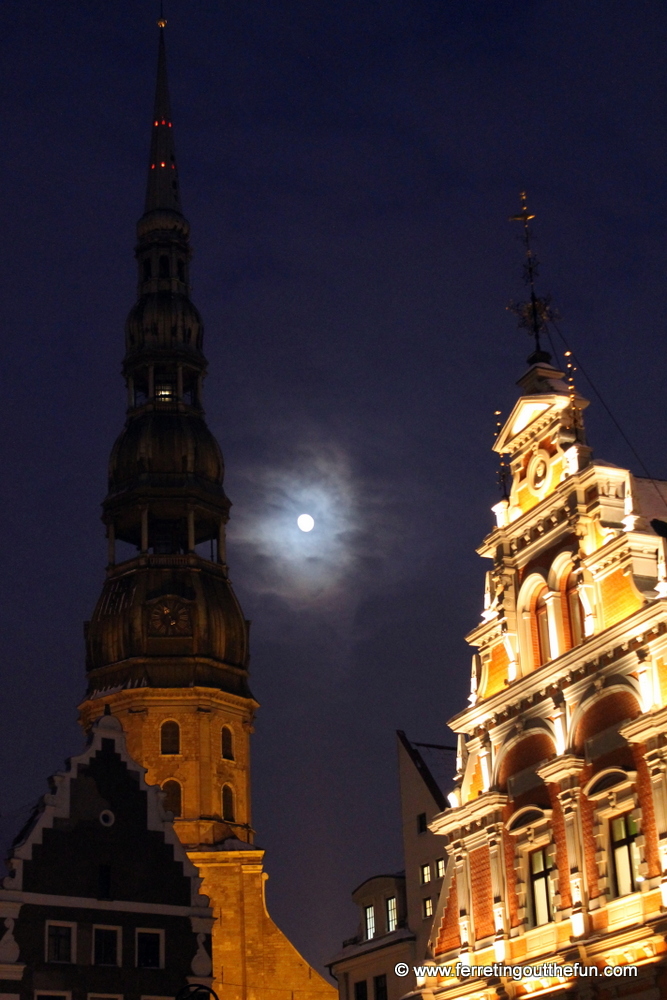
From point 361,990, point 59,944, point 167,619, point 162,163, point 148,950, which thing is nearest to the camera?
point 59,944

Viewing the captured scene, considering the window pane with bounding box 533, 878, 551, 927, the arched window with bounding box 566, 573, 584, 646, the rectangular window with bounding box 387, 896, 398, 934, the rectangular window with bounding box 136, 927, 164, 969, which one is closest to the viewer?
the window pane with bounding box 533, 878, 551, 927

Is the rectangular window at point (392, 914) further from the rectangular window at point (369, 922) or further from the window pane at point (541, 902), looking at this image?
the window pane at point (541, 902)

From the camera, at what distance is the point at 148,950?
5138 cm

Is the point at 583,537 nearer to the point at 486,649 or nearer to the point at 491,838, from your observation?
the point at 486,649

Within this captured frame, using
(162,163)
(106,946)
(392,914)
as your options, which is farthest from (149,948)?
(162,163)

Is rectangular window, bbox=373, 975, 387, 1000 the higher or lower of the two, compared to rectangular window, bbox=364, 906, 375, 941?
lower

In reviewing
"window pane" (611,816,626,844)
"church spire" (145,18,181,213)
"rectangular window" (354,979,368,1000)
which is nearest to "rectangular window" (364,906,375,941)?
"rectangular window" (354,979,368,1000)

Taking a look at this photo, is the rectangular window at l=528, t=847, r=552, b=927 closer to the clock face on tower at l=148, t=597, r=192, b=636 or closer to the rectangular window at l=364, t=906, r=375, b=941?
the rectangular window at l=364, t=906, r=375, b=941

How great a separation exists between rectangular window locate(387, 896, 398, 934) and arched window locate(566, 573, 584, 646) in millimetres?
19568

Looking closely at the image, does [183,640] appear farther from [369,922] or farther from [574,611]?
[574,611]

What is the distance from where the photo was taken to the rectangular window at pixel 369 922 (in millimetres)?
59094

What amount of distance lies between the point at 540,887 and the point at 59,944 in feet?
53.1

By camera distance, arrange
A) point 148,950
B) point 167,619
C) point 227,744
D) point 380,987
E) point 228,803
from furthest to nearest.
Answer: point 167,619 < point 227,744 < point 228,803 < point 380,987 < point 148,950

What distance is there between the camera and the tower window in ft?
255
